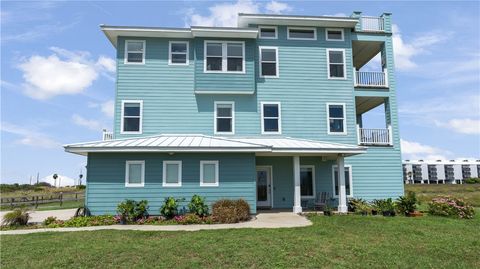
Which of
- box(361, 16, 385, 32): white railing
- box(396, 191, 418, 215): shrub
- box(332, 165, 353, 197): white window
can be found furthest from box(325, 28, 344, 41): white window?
box(396, 191, 418, 215): shrub

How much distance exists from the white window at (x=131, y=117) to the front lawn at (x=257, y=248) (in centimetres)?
765

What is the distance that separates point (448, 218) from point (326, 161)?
605cm

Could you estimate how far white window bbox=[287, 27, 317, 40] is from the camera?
19.6 metres

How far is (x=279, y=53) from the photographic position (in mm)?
19312

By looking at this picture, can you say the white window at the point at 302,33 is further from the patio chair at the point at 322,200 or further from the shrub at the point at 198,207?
the shrub at the point at 198,207

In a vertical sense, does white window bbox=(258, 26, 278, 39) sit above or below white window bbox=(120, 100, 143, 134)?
above

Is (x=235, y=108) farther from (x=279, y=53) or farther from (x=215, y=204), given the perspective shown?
(x=215, y=204)

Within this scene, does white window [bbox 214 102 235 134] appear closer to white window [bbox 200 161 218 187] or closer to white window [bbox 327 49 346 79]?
white window [bbox 200 161 218 187]

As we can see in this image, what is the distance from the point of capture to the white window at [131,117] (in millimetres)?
17969

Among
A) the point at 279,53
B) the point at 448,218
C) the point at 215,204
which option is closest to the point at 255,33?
the point at 279,53

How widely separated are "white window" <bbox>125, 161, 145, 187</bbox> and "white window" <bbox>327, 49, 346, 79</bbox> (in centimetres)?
1120

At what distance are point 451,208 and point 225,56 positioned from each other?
12526 mm

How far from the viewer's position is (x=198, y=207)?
14016 millimetres

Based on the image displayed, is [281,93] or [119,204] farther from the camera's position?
[281,93]
